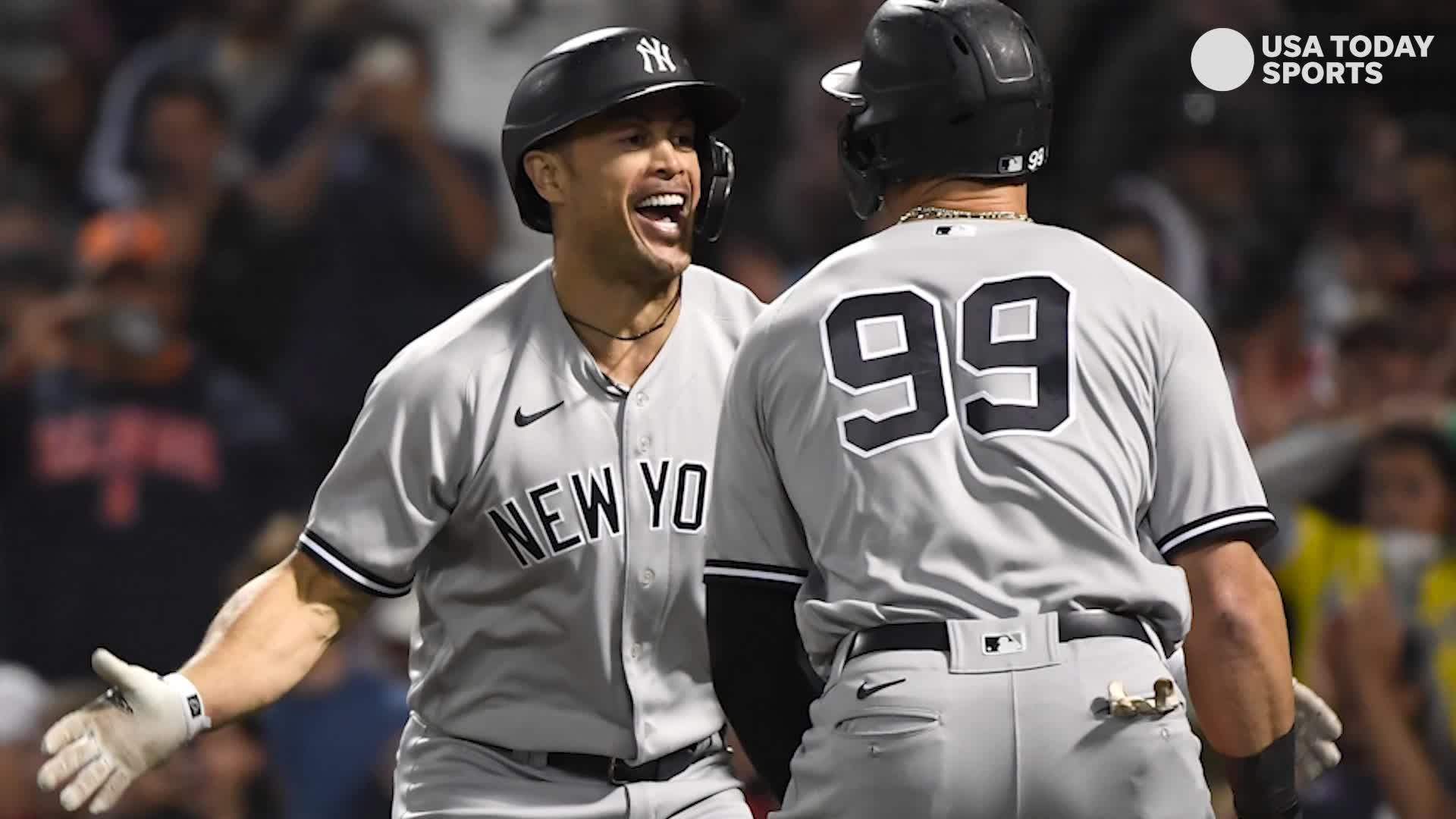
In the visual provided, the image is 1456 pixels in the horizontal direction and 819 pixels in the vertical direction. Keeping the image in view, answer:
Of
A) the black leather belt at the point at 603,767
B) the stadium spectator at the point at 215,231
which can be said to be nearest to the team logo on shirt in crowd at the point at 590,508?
the black leather belt at the point at 603,767

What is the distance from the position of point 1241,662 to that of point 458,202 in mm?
4617

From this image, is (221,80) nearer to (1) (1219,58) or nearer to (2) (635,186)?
(1) (1219,58)

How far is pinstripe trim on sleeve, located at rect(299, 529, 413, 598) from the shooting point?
317 cm

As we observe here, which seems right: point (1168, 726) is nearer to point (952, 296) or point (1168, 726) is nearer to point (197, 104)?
point (952, 296)

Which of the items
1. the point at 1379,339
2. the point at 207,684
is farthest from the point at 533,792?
the point at 1379,339

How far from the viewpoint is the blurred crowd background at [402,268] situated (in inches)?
221

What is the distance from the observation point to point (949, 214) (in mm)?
2721

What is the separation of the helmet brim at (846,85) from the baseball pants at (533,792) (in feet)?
3.46

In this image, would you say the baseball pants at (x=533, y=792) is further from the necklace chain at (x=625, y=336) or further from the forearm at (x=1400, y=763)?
the forearm at (x=1400, y=763)

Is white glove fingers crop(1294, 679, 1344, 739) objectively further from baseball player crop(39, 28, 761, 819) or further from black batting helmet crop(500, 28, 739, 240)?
black batting helmet crop(500, 28, 739, 240)

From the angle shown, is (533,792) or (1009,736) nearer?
(1009,736)

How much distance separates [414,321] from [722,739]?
3696 mm

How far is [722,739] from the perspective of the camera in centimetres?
331

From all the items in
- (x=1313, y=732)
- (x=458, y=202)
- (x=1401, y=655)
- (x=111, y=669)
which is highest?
(x=111, y=669)
